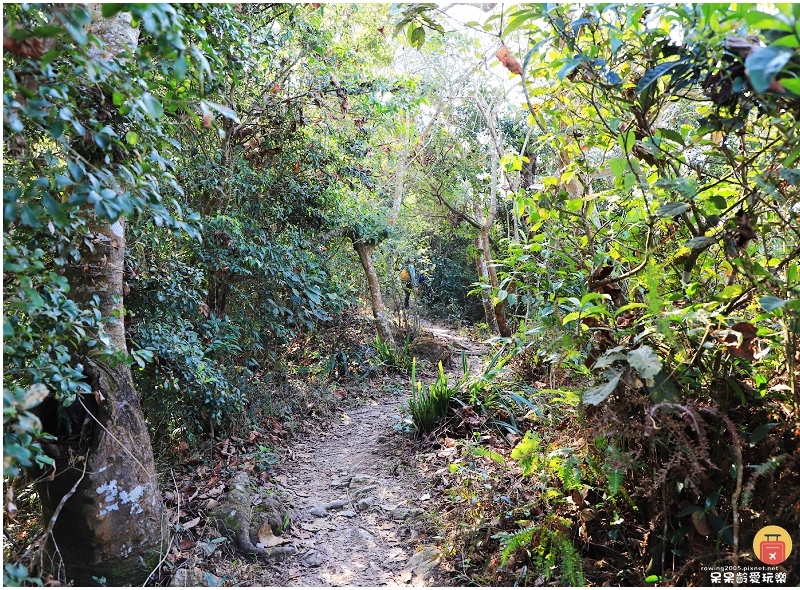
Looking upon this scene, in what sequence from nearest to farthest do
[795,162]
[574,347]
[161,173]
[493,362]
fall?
[795,162] → [161,173] → [574,347] → [493,362]

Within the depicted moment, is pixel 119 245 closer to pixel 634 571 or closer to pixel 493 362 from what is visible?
pixel 634 571

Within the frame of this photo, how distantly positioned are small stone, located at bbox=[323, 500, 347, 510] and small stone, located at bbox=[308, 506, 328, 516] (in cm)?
5

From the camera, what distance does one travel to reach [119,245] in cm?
273

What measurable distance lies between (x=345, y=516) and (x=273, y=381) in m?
2.12

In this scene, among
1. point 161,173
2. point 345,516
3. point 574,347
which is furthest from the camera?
point 345,516

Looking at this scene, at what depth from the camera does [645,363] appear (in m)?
1.94

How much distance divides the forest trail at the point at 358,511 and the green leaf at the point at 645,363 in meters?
1.61

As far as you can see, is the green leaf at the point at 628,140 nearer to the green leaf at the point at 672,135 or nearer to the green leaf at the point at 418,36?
the green leaf at the point at 672,135

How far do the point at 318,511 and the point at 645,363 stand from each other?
268cm

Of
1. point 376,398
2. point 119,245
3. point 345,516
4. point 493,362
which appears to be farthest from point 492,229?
point 119,245

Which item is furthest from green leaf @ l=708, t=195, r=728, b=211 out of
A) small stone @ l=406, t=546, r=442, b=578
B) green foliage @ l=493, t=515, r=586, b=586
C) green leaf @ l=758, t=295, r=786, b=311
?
small stone @ l=406, t=546, r=442, b=578

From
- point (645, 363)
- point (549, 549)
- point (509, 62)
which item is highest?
point (509, 62)

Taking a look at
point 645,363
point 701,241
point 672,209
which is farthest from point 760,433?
point 672,209

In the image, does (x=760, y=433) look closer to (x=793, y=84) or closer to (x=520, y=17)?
(x=793, y=84)
